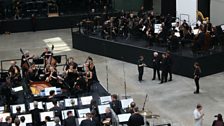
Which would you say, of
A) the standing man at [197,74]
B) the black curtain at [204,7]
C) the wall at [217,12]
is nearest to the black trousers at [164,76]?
the standing man at [197,74]

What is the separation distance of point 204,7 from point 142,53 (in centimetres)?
625

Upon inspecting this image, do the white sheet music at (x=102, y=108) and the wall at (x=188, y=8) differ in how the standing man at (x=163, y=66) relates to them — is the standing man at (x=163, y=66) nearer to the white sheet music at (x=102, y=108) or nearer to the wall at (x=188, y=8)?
the white sheet music at (x=102, y=108)

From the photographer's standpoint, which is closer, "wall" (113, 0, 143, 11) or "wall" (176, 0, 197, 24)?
"wall" (176, 0, 197, 24)

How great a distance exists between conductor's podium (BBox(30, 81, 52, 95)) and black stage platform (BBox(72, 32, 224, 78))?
7469 mm

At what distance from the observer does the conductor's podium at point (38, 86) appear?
23.0m

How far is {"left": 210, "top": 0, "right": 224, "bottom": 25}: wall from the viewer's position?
34438 mm

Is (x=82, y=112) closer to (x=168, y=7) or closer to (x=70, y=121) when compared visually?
(x=70, y=121)

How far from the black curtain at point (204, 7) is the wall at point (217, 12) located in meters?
1.53

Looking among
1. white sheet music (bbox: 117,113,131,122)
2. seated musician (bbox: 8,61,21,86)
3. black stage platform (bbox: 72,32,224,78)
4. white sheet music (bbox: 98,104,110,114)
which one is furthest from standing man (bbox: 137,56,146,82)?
white sheet music (bbox: 117,113,131,122)

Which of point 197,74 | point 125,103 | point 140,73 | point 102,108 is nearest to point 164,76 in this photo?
point 140,73

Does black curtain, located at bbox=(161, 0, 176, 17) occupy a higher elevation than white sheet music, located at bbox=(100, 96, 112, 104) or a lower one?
higher

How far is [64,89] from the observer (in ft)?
76.2

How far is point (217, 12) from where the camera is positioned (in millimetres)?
34875

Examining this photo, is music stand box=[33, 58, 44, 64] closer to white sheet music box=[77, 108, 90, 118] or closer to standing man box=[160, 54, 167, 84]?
standing man box=[160, 54, 167, 84]
